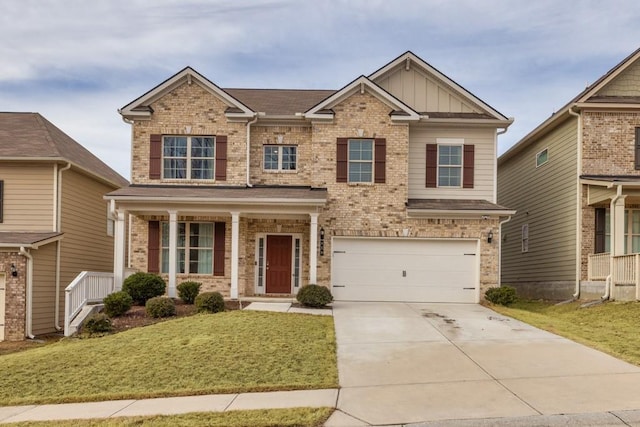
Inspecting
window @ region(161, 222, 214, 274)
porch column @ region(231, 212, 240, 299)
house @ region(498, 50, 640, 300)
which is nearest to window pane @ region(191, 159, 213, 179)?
window @ region(161, 222, 214, 274)

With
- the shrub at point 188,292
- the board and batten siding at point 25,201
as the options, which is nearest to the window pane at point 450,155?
the shrub at point 188,292

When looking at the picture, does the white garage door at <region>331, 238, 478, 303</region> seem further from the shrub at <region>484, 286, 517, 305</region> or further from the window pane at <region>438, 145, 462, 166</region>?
the window pane at <region>438, 145, 462, 166</region>

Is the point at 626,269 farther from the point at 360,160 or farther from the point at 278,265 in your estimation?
the point at 278,265

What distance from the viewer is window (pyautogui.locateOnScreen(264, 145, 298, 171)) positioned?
1873cm

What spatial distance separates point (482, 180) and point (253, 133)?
7489 mm

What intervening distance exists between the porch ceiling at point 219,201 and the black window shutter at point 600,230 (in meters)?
8.44

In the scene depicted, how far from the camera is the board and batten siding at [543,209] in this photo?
1855cm

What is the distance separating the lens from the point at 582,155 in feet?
58.6

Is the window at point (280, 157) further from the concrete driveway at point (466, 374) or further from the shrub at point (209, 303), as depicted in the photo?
the concrete driveway at point (466, 374)

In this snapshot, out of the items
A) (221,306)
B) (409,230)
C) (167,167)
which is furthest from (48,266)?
(409,230)

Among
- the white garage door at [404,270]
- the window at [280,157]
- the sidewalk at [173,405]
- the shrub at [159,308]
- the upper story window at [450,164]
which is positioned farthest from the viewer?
the window at [280,157]

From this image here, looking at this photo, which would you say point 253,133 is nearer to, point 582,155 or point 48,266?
point 48,266

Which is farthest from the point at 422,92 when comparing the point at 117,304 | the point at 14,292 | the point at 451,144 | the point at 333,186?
the point at 14,292

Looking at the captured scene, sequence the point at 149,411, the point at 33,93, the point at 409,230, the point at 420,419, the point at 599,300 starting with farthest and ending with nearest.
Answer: the point at 33,93 < the point at 409,230 < the point at 599,300 < the point at 149,411 < the point at 420,419
